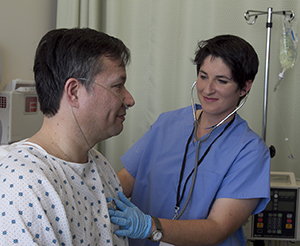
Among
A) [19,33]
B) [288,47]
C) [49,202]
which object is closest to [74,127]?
[49,202]

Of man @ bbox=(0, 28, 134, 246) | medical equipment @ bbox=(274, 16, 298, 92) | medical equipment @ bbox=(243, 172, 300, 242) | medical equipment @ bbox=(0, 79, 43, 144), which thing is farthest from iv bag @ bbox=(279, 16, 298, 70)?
medical equipment @ bbox=(0, 79, 43, 144)

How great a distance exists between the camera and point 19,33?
229 centimetres

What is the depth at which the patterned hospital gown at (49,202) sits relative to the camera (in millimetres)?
727

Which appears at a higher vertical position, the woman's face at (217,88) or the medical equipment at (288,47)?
the medical equipment at (288,47)

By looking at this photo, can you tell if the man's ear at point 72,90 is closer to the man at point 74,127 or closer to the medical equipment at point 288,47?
the man at point 74,127

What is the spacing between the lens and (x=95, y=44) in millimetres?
936

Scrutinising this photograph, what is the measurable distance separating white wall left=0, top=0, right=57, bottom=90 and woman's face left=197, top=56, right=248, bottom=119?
1443mm

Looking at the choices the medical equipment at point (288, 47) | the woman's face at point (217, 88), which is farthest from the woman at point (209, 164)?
the medical equipment at point (288, 47)

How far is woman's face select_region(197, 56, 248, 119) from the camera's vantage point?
1.41 meters

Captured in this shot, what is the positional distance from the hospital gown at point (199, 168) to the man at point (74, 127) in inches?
18.3

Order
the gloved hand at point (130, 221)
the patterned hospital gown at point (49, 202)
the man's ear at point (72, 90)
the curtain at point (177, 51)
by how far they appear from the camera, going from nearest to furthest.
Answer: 1. the patterned hospital gown at point (49, 202)
2. the man's ear at point (72, 90)
3. the gloved hand at point (130, 221)
4. the curtain at point (177, 51)

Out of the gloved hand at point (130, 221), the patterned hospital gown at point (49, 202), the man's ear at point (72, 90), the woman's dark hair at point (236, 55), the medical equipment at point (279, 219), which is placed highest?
the woman's dark hair at point (236, 55)

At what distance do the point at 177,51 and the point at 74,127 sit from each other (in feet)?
5.14

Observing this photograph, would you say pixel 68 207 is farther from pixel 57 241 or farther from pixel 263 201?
pixel 263 201
